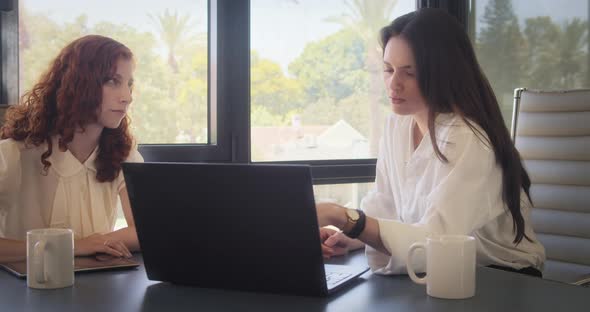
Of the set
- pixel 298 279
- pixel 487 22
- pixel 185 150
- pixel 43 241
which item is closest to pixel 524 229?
pixel 298 279

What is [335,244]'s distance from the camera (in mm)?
1488

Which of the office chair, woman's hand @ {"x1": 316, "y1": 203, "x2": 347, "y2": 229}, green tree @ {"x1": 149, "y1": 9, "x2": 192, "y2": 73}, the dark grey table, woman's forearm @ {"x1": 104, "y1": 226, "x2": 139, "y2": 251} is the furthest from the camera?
green tree @ {"x1": 149, "y1": 9, "x2": 192, "y2": 73}

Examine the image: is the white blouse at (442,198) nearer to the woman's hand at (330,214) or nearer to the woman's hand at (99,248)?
the woman's hand at (330,214)

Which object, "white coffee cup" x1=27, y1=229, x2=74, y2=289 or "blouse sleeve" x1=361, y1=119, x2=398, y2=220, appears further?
"blouse sleeve" x1=361, y1=119, x2=398, y2=220

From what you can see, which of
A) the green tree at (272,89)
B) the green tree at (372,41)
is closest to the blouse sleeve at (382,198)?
the green tree at (272,89)

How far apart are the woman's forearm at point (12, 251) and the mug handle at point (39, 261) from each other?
27cm

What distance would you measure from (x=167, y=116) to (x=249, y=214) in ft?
5.10

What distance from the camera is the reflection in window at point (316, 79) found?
107 inches

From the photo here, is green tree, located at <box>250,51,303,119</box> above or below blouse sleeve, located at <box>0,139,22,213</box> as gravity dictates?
above

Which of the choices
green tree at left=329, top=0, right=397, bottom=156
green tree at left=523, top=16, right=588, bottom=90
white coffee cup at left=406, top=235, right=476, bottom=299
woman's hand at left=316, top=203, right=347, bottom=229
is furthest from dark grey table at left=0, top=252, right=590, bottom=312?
green tree at left=523, top=16, right=588, bottom=90

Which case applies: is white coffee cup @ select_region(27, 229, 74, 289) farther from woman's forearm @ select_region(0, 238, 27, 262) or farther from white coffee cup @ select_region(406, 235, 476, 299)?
white coffee cup @ select_region(406, 235, 476, 299)

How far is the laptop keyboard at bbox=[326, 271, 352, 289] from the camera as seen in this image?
3.72ft

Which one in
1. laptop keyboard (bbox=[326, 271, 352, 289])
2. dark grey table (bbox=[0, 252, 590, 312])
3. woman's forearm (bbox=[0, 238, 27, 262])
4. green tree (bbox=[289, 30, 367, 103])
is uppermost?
green tree (bbox=[289, 30, 367, 103])

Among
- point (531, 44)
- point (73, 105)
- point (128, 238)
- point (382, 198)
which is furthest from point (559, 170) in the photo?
point (73, 105)
